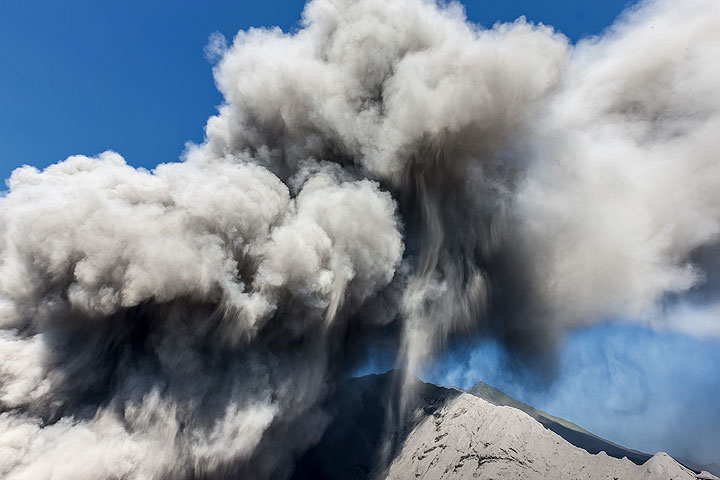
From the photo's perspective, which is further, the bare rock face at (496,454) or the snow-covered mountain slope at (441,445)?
the snow-covered mountain slope at (441,445)

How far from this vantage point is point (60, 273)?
48.6ft

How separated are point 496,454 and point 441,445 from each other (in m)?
3.71

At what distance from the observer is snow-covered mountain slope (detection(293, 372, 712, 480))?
62.9 ft

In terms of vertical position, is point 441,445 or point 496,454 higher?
point 496,454

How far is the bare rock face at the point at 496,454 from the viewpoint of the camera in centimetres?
1839

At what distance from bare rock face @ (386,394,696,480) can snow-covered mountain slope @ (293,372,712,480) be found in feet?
0.16

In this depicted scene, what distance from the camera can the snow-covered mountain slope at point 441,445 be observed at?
62.9ft

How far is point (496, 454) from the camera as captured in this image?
2062 cm

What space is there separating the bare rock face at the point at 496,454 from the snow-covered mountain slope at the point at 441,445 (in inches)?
1.9

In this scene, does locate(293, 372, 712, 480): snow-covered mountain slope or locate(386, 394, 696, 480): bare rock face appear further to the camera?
locate(293, 372, 712, 480): snow-covered mountain slope

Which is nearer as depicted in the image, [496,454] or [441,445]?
[496,454]

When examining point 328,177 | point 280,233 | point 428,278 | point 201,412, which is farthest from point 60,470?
point 428,278

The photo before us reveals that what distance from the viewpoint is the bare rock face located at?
18.4 m

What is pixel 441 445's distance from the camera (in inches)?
918
